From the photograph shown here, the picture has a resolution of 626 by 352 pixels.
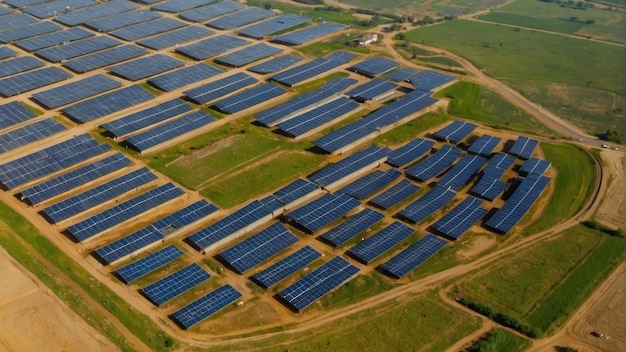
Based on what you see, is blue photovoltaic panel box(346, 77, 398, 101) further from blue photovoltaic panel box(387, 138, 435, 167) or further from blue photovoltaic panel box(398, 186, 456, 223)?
blue photovoltaic panel box(398, 186, 456, 223)

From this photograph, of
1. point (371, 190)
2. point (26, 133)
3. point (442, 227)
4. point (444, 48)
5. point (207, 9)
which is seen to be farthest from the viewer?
point (207, 9)

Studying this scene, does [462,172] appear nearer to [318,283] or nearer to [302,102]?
[318,283]

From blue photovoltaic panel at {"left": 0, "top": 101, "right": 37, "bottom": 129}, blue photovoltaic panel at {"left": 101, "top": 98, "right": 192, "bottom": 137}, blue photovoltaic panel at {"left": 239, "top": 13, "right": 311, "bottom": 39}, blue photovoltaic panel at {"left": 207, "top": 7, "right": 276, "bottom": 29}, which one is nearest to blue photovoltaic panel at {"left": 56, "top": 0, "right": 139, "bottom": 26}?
blue photovoltaic panel at {"left": 207, "top": 7, "right": 276, "bottom": 29}

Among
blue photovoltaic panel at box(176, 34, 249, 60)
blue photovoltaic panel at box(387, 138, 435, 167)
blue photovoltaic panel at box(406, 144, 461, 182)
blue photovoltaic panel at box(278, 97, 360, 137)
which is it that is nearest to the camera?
blue photovoltaic panel at box(406, 144, 461, 182)

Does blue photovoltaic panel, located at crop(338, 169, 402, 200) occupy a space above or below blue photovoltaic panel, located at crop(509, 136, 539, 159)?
below

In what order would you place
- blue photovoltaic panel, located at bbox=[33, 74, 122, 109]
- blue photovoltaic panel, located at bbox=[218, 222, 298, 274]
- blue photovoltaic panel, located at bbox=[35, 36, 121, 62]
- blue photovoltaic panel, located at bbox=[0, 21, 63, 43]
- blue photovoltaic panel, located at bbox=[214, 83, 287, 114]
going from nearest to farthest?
blue photovoltaic panel, located at bbox=[218, 222, 298, 274] < blue photovoltaic panel, located at bbox=[33, 74, 122, 109] < blue photovoltaic panel, located at bbox=[214, 83, 287, 114] < blue photovoltaic panel, located at bbox=[35, 36, 121, 62] < blue photovoltaic panel, located at bbox=[0, 21, 63, 43]

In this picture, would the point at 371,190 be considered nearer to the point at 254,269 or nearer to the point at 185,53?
the point at 254,269

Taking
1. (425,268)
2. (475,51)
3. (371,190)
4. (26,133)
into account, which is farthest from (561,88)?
(26,133)
